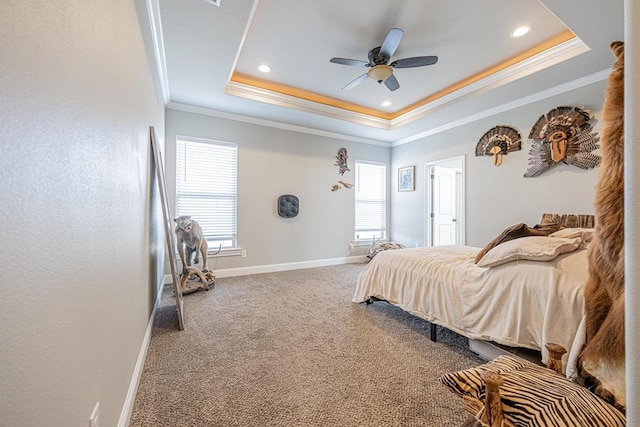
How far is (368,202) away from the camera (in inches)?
234

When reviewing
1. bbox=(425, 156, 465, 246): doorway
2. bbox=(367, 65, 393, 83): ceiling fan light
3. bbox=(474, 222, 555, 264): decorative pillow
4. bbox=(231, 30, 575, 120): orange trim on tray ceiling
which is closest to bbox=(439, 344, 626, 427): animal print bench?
bbox=(474, 222, 555, 264): decorative pillow

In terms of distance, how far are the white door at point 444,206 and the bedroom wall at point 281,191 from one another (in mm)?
1588

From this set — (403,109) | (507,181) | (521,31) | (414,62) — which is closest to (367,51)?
(414,62)

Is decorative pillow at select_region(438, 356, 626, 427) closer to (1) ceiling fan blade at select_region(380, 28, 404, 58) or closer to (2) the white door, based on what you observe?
(1) ceiling fan blade at select_region(380, 28, 404, 58)

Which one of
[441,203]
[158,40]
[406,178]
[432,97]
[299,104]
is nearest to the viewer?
[158,40]

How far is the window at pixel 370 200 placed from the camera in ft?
19.1

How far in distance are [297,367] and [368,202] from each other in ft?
14.7

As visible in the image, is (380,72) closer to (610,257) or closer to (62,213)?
(610,257)

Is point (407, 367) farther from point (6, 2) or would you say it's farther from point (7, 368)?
point (6, 2)

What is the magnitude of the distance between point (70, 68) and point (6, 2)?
1.00ft

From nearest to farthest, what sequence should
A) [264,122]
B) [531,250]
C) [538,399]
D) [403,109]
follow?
[538,399] < [531,250] < [264,122] < [403,109]

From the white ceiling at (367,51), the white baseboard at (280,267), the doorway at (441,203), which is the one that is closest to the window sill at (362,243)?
the white baseboard at (280,267)

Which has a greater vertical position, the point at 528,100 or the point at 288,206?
the point at 528,100

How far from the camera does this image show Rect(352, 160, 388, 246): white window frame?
227 inches
